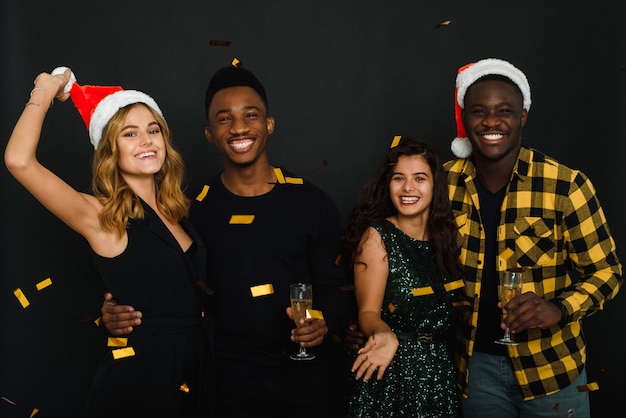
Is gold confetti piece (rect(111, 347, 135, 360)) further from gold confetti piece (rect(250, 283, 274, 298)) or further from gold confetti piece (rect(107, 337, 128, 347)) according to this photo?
gold confetti piece (rect(250, 283, 274, 298))

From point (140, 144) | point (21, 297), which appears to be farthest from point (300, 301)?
point (21, 297)

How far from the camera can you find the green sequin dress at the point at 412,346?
2982 mm

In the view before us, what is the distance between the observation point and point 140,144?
289cm

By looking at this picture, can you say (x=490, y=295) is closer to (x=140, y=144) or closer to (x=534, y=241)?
(x=534, y=241)

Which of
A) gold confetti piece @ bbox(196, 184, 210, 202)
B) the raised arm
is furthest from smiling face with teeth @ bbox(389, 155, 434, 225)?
the raised arm

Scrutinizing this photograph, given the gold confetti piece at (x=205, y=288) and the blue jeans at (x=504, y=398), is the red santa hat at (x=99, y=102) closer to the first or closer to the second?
the gold confetti piece at (x=205, y=288)

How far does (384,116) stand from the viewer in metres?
4.45

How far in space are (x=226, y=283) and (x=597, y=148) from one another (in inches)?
104

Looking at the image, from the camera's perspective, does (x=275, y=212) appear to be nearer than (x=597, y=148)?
Yes

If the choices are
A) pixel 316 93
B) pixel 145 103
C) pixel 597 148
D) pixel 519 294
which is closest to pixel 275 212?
pixel 145 103

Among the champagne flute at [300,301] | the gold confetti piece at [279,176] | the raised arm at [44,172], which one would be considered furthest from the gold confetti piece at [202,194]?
the champagne flute at [300,301]

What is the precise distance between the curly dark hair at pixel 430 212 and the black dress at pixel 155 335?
0.75 meters

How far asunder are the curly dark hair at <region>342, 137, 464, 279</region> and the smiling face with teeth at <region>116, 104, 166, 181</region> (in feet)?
2.97

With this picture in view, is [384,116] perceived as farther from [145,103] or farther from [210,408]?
[210,408]
